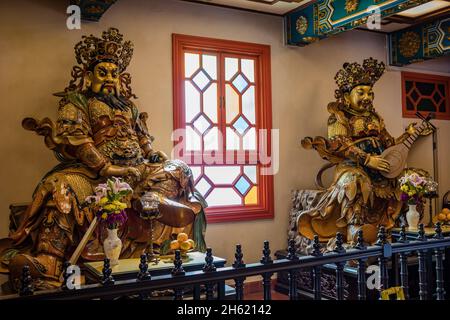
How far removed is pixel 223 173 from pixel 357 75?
64.9 inches

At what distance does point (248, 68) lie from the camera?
191 inches

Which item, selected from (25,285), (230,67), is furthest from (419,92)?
(25,285)

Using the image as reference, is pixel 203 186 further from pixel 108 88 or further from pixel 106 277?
pixel 106 277

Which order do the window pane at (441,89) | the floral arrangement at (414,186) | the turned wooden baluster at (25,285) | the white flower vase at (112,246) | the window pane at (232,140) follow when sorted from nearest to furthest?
the turned wooden baluster at (25,285) → the white flower vase at (112,246) → the floral arrangement at (414,186) → the window pane at (232,140) → the window pane at (441,89)

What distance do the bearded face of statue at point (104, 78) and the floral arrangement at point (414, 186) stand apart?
265 cm

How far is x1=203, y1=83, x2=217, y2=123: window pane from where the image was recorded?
180 inches

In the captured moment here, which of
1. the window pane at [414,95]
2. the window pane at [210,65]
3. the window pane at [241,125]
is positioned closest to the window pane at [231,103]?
the window pane at [241,125]

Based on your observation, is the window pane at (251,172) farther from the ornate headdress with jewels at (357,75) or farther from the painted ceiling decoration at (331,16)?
the painted ceiling decoration at (331,16)

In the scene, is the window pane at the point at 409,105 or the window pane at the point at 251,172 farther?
the window pane at the point at 409,105

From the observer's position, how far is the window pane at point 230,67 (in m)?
4.71

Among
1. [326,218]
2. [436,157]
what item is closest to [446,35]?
[436,157]

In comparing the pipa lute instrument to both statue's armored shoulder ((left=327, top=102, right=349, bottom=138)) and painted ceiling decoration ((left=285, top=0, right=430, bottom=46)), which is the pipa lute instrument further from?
painted ceiling decoration ((left=285, top=0, right=430, bottom=46))

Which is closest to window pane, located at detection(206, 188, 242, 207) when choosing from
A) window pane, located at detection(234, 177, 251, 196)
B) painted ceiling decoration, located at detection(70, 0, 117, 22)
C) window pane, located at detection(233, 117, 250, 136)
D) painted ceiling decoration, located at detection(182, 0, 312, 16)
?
window pane, located at detection(234, 177, 251, 196)

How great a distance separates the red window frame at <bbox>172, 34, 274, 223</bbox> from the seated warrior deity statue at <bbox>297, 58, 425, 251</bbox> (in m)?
0.56
